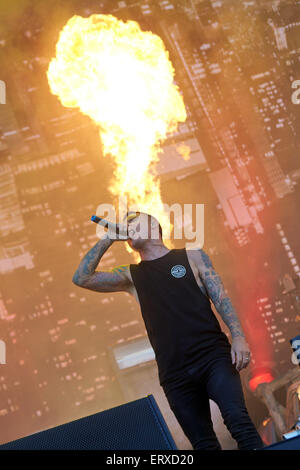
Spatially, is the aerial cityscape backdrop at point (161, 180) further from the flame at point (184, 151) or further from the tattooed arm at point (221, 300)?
the tattooed arm at point (221, 300)

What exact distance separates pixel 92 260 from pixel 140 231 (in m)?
0.31

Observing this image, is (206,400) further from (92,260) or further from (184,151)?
(184,151)

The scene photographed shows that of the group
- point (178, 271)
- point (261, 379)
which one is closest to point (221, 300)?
point (178, 271)

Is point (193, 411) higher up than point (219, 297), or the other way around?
point (219, 297)

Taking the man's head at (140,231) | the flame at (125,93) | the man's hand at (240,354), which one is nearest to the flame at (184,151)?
the flame at (125,93)

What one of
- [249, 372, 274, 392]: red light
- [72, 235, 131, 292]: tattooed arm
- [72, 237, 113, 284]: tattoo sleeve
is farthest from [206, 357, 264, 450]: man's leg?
[249, 372, 274, 392]: red light

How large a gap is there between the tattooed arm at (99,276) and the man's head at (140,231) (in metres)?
0.14

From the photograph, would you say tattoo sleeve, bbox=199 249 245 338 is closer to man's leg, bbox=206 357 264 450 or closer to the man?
the man

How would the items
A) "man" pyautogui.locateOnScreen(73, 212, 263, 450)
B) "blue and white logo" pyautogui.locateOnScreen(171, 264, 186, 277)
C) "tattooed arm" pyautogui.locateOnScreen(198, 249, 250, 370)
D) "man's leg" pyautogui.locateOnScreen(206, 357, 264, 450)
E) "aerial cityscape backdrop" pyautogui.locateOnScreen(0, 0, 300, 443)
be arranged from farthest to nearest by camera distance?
1. "aerial cityscape backdrop" pyautogui.locateOnScreen(0, 0, 300, 443)
2. "blue and white logo" pyautogui.locateOnScreen(171, 264, 186, 277)
3. "tattooed arm" pyautogui.locateOnScreen(198, 249, 250, 370)
4. "man" pyautogui.locateOnScreen(73, 212, 263, 450)
5. "man's leg" pyautogui.locateOnScreen(206, 357, 264, 450)

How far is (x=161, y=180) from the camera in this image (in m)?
6.21

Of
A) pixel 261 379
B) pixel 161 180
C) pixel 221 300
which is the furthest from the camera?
pixel 161 180

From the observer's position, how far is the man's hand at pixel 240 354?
2.13m

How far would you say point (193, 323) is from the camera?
86.7 inches

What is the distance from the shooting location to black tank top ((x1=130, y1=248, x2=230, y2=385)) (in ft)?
7.04
